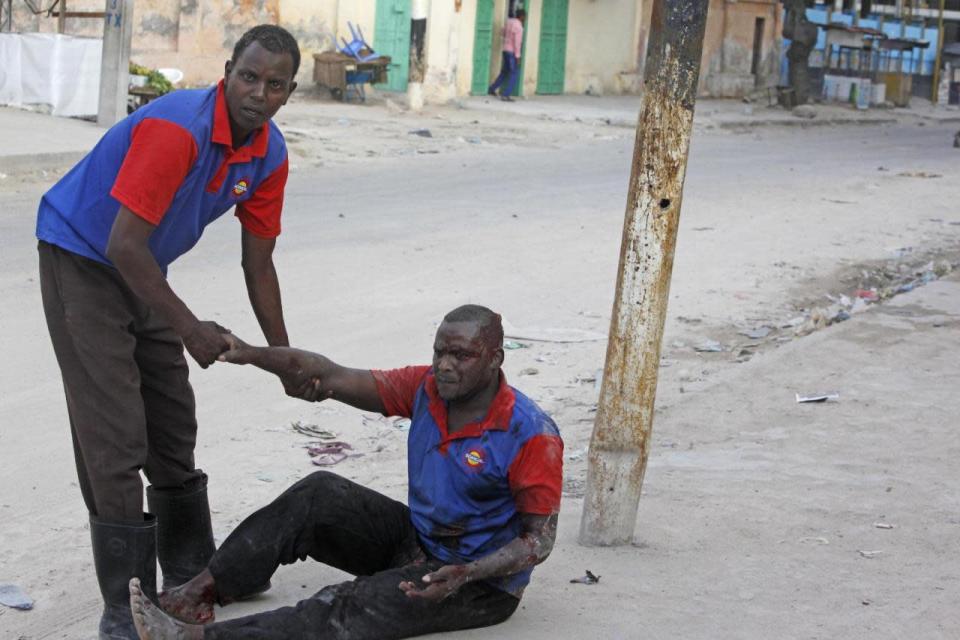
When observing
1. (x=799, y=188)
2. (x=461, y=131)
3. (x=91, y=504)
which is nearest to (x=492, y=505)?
(x=91, y=504)

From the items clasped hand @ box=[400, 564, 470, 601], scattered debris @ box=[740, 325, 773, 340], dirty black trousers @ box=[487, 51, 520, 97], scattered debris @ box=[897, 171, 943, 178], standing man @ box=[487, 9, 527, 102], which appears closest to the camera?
clasped hand @ box=[400, 564, 470, 601]

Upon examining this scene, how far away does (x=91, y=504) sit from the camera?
3797 mm

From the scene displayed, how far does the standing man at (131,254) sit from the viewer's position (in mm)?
3506

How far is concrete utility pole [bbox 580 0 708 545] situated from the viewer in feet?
14.6

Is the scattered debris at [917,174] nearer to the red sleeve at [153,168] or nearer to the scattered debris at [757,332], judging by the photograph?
the scattered debris at [757,332]

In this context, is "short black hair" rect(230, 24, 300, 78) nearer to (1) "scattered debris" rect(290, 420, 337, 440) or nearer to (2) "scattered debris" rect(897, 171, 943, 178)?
(1) "scattered debris" rect(290, 420, 337, 440)

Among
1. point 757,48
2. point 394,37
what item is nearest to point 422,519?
point 394,37

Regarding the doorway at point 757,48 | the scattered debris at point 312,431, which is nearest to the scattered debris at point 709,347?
the scattered debris at point 312,431

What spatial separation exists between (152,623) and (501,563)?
90 cm

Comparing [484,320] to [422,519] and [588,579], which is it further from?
[588,579]

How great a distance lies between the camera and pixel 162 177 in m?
3.50

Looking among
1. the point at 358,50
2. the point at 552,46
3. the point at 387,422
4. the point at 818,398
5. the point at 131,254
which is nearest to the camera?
the point at 131,254

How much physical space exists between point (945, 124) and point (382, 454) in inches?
1138

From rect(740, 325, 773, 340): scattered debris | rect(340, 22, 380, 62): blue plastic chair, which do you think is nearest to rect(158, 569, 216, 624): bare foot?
rect(740, 325, 773, 340): scattered debris
